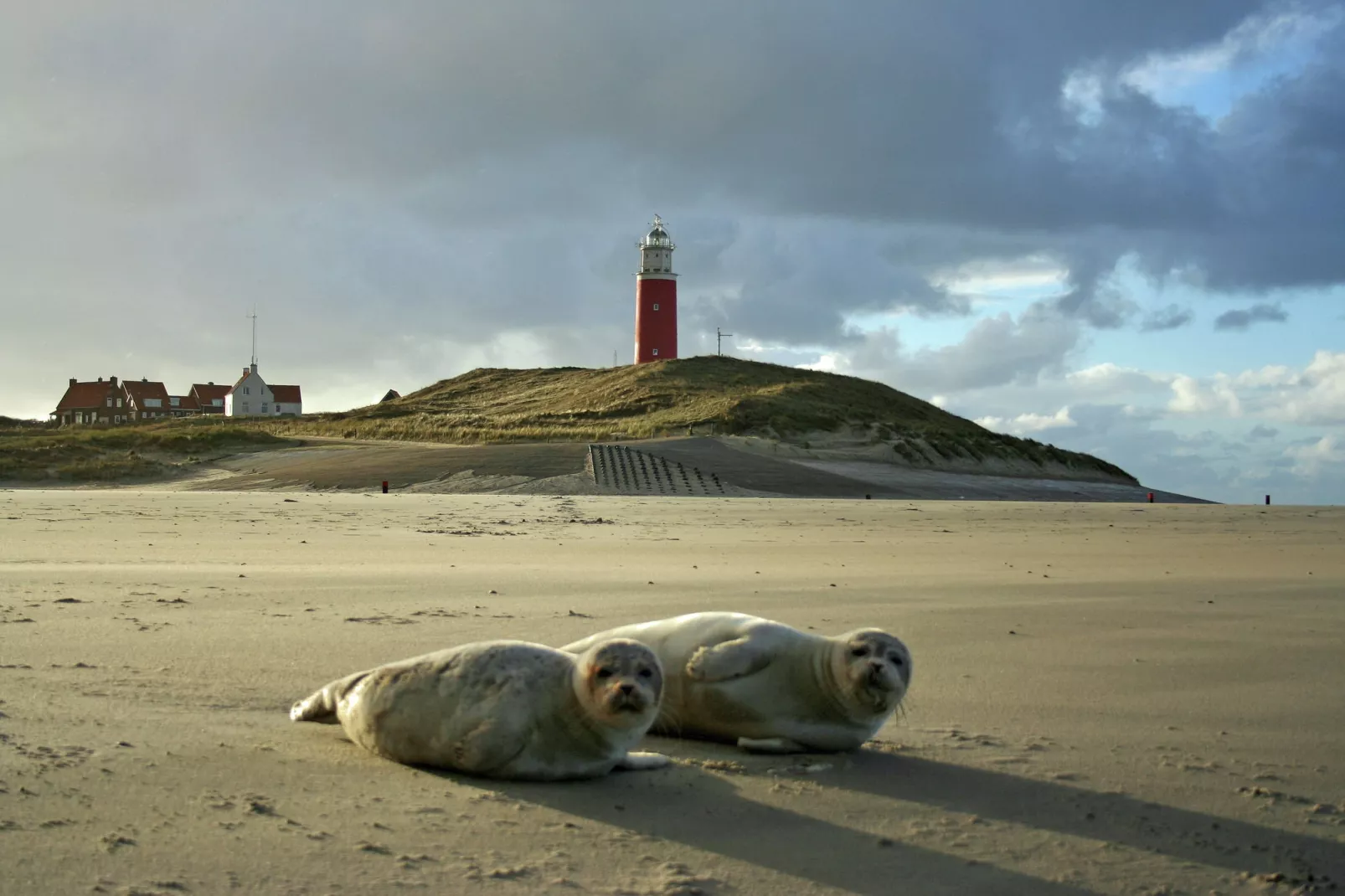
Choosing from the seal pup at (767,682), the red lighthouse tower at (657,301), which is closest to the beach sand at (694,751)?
the seal pup at (767,682)

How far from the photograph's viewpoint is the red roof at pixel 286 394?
93062 millimetres

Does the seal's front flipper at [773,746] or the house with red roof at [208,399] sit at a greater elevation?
the house with red roof at [208,399]

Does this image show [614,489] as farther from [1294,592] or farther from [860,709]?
[860,709]

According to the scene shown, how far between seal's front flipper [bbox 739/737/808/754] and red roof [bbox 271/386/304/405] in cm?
9115

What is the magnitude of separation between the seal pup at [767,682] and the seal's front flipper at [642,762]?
1.28ft

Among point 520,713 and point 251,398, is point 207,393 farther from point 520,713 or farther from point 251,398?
point 520,713

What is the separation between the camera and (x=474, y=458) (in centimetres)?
3688

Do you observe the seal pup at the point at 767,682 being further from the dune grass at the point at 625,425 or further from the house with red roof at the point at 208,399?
the house with red roof at the point at 208,399

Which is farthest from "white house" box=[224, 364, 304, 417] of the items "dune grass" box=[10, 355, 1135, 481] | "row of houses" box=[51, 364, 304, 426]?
"dune grass" box=[10, 355, 1135, 481]

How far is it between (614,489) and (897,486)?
8.85m

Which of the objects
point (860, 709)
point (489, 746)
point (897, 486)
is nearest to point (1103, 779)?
point (860, 709)

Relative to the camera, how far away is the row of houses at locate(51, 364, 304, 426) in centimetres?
8912

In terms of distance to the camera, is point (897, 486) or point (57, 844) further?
point (897, 486)

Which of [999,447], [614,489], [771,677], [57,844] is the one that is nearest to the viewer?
[57,844]
